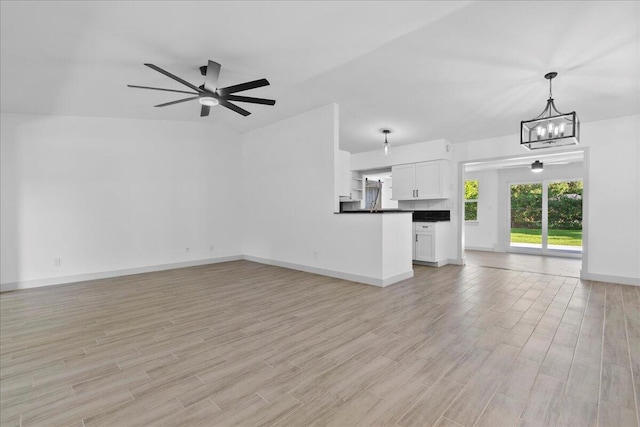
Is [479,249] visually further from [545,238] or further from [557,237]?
[557,237]

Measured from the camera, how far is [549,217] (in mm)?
8109

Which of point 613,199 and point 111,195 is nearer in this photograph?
point 613,199

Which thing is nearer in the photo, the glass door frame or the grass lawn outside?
the glass door frame

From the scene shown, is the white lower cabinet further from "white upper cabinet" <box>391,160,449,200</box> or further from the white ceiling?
the white ceiling

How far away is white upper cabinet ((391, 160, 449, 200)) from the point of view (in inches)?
254

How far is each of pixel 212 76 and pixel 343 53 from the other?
1503 millimetres

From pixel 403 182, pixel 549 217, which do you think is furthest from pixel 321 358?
pixel 549 217

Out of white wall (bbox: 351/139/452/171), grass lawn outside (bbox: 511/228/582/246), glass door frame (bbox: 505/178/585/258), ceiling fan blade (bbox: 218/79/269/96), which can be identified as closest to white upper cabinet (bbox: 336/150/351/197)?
white wall (bbox: 351/139/452/171)

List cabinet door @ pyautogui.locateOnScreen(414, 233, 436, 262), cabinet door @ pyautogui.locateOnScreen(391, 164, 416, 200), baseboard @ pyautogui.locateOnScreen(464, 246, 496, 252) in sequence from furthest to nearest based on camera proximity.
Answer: baseboard @ pyautogui.locateOnScreen(464, 246, 496, 252) < cabinet door @ pyautogui.locateOnScreen(391, 164, 416, 200) < cabinet door @ pyautogui.locateOnScreen(414, 233, 436, 262)

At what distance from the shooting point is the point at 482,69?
3564 millimetres

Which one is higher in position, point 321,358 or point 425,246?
point 425,246

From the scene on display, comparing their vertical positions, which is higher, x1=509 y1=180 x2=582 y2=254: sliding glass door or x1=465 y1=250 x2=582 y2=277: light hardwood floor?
x1=509 y1=180 x2=582 y2=254: sliding glass door

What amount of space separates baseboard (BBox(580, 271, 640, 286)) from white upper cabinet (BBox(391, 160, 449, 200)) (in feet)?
8.87

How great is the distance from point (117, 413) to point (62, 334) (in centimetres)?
170
